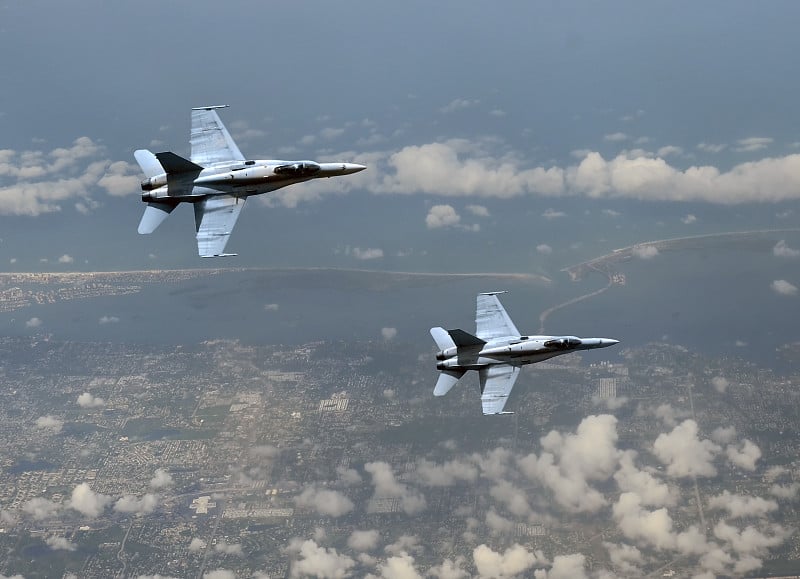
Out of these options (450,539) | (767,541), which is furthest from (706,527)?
(450,539)

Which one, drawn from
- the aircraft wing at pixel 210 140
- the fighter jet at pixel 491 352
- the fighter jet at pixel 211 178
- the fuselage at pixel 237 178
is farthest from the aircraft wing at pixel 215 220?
the fighter jet at pixel 491 352

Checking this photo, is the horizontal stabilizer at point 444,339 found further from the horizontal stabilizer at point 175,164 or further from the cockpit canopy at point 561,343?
the horizontal stabilizer at point 175,164

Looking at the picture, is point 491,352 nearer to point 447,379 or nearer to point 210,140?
point 447,379

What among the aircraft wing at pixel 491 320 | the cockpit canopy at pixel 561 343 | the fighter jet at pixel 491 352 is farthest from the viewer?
the aircraft wing at pixel 491 320

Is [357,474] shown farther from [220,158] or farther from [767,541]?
[220,158]

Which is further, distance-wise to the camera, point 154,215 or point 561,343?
point 561,343

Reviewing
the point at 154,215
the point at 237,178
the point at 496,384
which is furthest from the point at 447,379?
the point at 154,215

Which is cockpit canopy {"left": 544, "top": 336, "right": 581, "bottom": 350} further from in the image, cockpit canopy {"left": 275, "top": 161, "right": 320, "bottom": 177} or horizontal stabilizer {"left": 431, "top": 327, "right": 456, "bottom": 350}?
cockpit canopy {"left": 275, "top": 161, "right": 320, "bottom": 177}
